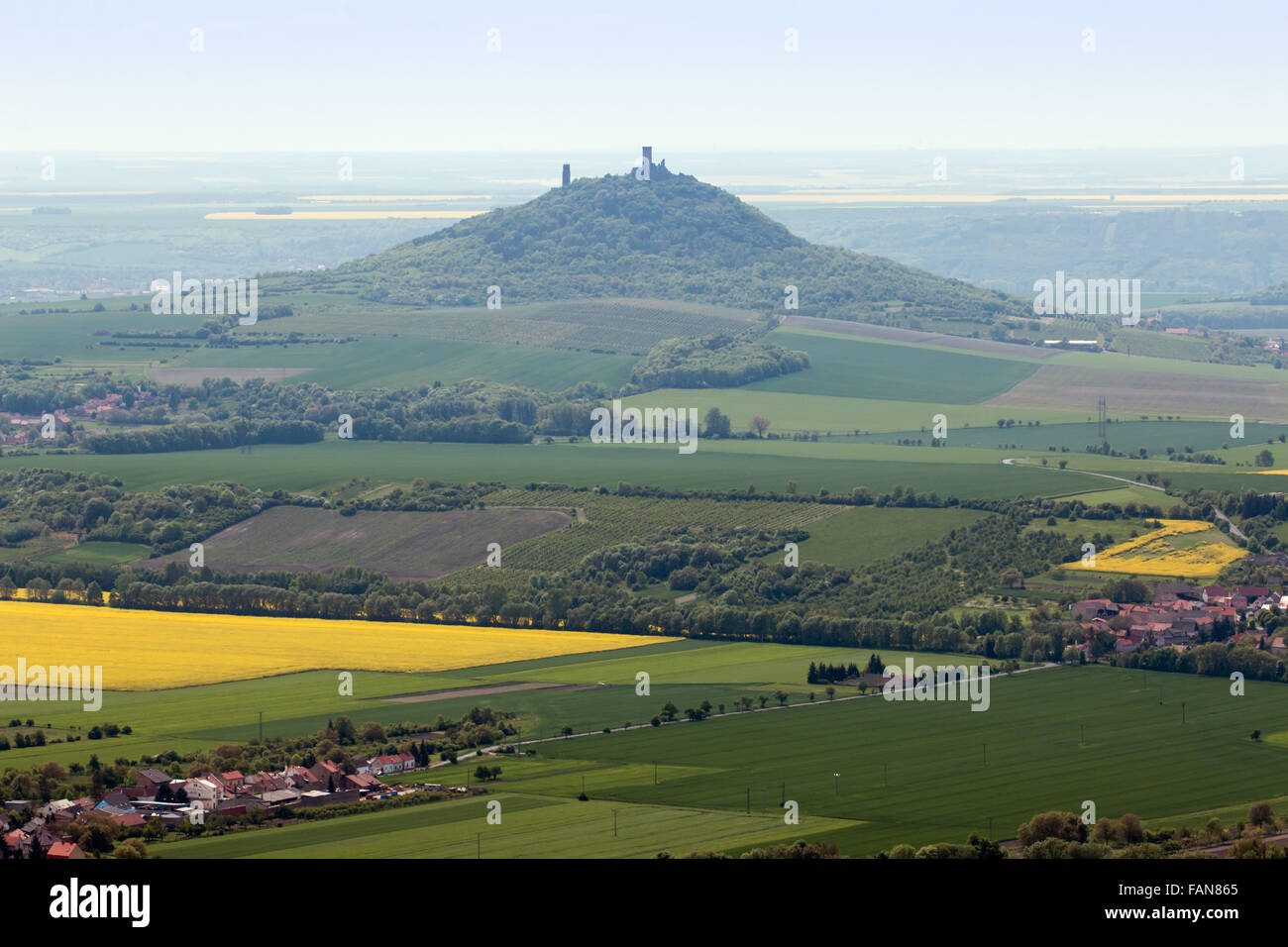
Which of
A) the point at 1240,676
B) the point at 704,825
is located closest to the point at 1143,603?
the point at 1240,676

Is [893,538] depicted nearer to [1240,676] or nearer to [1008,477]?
[1008,477]

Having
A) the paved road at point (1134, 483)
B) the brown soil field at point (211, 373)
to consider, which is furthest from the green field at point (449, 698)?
the brown soil field at point (211, 373)

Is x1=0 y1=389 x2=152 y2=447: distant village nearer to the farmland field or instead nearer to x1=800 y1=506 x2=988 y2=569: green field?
the farmland field

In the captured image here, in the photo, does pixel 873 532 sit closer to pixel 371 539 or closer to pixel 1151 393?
pixel 371 539

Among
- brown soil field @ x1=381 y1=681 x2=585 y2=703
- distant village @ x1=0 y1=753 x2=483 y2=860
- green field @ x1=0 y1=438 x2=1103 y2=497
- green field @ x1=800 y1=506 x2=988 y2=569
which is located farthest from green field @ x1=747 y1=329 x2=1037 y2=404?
distant village @ x1=0 y1=753 x2=483 y2=860
